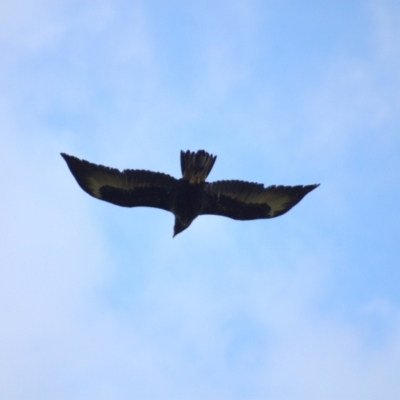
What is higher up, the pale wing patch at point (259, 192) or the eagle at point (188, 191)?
the pale wing patch at point (259, 192)

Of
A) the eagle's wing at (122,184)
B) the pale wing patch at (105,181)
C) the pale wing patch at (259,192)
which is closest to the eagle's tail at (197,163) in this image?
the eagle's wing at (122,184)

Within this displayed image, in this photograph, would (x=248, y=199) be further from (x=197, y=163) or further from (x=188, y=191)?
(x=197, y=163)

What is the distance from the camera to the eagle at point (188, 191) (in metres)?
17.1

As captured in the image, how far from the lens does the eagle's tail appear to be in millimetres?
16797

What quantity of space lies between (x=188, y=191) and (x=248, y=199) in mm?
1347

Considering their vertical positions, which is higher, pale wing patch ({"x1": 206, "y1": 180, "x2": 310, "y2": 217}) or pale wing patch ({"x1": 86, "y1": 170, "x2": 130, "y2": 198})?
pale wing patch ({"x1": 206, "y1": 180, "x2": 310, "y2": 217})

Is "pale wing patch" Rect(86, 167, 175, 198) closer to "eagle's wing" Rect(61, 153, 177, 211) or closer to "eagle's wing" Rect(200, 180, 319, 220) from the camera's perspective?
"eagle's wing" Rect(61, 153, 177, 211)

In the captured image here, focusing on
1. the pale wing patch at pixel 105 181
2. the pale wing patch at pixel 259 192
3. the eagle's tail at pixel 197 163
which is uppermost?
the pale wing patch at pixel 259 192

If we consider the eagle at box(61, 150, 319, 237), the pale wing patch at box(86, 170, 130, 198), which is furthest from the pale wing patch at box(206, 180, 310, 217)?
the pale wing patch at box(86, 170, 130, 198)

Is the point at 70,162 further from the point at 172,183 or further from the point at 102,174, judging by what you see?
the point at 172,183

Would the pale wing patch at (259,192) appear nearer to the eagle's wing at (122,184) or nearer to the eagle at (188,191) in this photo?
the eagle at (188,191)

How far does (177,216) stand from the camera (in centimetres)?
1770

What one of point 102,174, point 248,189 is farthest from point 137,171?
point 248,189

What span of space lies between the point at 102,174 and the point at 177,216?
1.85 meters
